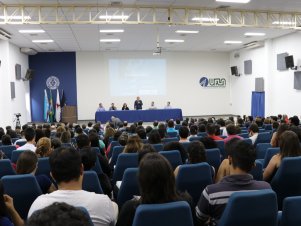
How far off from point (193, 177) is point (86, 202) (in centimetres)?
150

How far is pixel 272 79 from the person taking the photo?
1706cm

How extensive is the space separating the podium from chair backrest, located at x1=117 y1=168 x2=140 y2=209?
1693cm

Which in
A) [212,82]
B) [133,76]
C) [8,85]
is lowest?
[8,85]

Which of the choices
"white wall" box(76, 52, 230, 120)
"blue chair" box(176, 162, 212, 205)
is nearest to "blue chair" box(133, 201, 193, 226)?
"blue chair" box(176, 162, 212, 205)

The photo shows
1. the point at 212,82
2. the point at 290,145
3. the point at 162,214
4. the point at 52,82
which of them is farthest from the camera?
the point at 212,82

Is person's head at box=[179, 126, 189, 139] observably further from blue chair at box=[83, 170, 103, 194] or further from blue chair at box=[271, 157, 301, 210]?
blue chair at box=[83, 170, 103, 194]

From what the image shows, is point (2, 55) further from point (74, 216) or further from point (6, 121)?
point (74, 216)

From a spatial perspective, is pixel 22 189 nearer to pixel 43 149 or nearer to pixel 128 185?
pixel 128 185

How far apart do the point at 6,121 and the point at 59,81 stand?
18.7 feet

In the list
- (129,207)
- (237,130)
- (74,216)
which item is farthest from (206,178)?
(237,130)

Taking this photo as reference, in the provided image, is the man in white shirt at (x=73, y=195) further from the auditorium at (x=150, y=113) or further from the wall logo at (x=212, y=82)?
the wall logo at (x=212, y=82)

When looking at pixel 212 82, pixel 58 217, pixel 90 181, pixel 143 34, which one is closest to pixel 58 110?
pixel 143 34

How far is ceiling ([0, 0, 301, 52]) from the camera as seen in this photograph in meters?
10.1

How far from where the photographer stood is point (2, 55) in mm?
14781
